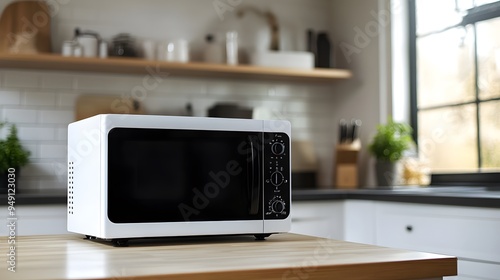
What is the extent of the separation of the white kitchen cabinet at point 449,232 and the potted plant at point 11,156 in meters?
1.77

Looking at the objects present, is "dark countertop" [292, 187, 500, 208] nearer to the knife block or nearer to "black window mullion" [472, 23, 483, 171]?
"black window mullion" [472, 23, 483, 171]

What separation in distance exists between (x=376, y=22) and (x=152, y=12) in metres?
1.30

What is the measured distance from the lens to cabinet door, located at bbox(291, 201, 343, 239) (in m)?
3.37

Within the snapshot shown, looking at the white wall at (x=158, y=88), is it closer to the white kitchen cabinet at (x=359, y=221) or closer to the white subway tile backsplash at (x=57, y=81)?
the white subway tile backsplash at (x=57, y=81)

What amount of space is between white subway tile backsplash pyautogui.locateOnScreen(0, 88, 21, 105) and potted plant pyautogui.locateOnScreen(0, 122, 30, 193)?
0.13m

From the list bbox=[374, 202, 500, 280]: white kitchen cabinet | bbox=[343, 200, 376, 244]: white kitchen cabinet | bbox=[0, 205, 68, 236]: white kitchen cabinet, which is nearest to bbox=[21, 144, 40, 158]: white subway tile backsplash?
bbox=[0, 205, 68, 236]: white kitchen cabinet

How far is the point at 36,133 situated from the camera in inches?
144

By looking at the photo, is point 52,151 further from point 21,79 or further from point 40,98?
point 21,79

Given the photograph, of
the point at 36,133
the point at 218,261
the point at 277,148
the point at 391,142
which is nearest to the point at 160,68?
the point at 36,133

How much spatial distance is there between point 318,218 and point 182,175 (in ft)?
5.75

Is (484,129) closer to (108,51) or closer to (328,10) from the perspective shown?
(328,10)

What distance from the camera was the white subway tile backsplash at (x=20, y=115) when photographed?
361cm

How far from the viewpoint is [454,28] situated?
369cm

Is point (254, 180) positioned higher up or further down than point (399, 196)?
higher up
